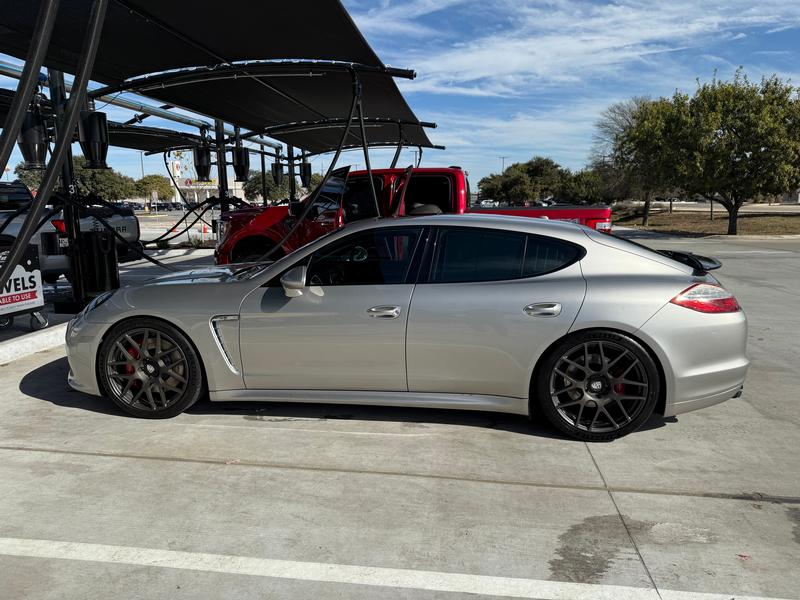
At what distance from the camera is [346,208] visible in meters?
9.20

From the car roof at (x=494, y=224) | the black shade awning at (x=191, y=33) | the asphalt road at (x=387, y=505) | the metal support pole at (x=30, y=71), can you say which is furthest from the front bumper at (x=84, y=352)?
the black shade awning at (x=191, y=33)

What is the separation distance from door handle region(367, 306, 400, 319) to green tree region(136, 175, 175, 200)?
3668 inches

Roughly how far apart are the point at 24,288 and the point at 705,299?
6667mm

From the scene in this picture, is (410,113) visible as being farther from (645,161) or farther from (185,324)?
(645,161)

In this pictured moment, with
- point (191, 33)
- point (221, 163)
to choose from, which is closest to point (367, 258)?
point (191, 33)

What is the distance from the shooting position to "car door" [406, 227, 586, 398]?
3969 millimetres

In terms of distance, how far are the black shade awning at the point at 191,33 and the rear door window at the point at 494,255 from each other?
9.54ft

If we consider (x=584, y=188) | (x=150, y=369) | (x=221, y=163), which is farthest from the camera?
(x=584, y=188)

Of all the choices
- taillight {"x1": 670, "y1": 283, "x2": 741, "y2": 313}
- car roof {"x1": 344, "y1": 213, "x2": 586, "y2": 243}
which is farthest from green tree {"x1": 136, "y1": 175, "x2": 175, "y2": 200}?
taillight {"x1": 670, "y1": 283, "x2": 741, "y2": 313}

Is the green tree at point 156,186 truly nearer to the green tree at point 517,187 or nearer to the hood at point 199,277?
the green tree at point 517,187

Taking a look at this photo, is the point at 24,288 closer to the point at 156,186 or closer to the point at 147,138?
the point at 147,138

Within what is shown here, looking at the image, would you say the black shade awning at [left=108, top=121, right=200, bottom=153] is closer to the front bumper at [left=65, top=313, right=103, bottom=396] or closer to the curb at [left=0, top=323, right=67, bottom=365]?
the curb at [left=0, top=323, right=67, bottom=365]

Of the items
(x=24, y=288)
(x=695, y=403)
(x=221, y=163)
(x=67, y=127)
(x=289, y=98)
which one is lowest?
(x=695, y=403)

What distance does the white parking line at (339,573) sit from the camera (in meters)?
2.56
